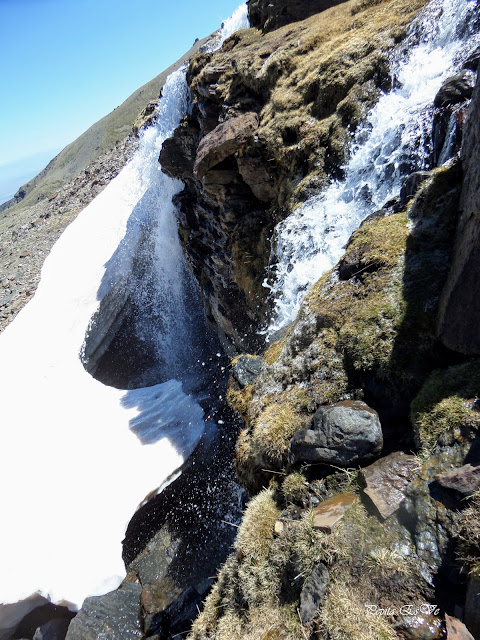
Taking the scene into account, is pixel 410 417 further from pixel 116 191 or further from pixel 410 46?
pixel 116 191

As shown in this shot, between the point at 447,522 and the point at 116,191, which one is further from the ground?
the point at 116,191

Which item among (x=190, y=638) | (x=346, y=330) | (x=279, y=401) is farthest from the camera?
(x=279, y=401)

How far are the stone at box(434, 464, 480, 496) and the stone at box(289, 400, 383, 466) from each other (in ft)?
3.34

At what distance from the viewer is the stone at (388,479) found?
4.14m

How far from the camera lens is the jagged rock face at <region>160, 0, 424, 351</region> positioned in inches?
489

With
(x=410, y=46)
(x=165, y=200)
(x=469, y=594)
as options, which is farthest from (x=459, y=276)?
(x=165, y=200)

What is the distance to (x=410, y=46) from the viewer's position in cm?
1114

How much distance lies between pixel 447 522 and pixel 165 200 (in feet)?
90.7

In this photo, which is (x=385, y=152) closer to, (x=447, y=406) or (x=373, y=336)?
(x=373, y=336)

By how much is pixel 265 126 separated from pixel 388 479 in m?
14.6

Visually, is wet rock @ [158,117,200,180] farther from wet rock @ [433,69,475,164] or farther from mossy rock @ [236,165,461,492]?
mossy rock @ [236,165,461,492]

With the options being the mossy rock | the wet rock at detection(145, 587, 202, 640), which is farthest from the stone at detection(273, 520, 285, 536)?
the wet rock at detection(145, 587, 202, 640)

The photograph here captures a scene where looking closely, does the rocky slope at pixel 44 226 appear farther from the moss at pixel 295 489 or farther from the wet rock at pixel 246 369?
the moss at pixel 295 489

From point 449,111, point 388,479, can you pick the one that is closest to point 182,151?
point 449,111
